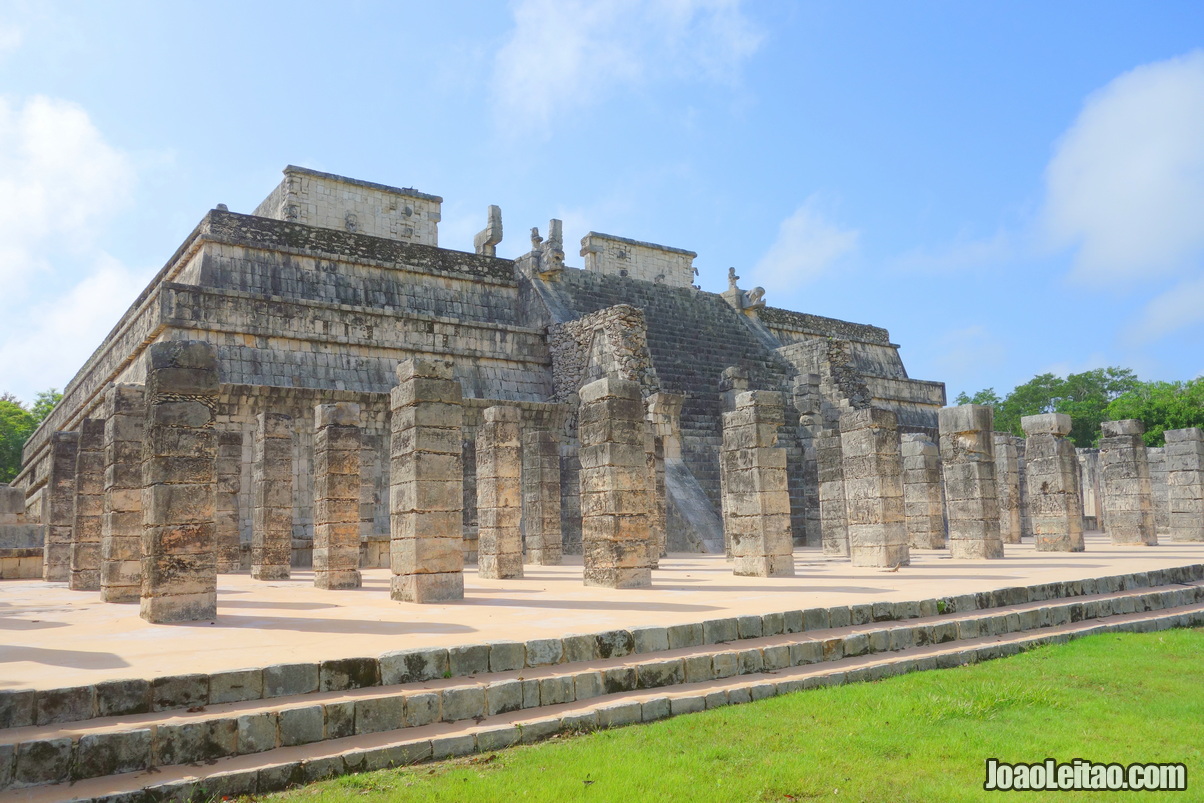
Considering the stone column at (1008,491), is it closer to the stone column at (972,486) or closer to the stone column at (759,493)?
the stone column at (972,486)

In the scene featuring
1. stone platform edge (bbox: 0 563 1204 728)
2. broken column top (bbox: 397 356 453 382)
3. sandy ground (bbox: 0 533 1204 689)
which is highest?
broken column top (bbox: 397 356 453 382)

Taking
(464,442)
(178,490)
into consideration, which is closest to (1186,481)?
(464,442)

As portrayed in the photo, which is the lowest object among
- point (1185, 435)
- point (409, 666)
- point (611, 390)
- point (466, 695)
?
point (466, 695)

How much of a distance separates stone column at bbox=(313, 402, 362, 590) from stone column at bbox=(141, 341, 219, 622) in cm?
321

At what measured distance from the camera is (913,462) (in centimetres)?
1772

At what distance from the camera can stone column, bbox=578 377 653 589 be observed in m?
10.9

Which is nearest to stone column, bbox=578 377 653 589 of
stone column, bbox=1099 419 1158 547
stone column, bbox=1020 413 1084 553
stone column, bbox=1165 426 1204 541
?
stone column, bbox=1020 413 1084 553

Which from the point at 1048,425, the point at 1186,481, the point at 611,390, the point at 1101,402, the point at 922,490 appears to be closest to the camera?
the point at 611,390

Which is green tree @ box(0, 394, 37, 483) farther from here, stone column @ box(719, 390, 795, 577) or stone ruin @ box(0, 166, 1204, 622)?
stone column @ box(719, 390, 795, 577)

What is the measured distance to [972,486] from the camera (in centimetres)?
1577

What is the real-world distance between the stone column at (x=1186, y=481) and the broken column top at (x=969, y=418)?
6.02 m

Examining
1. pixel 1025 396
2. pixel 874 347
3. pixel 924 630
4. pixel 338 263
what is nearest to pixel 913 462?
pixel 924 630

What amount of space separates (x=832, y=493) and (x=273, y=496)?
10.6 metres

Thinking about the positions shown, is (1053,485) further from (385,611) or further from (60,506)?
(60,506)
